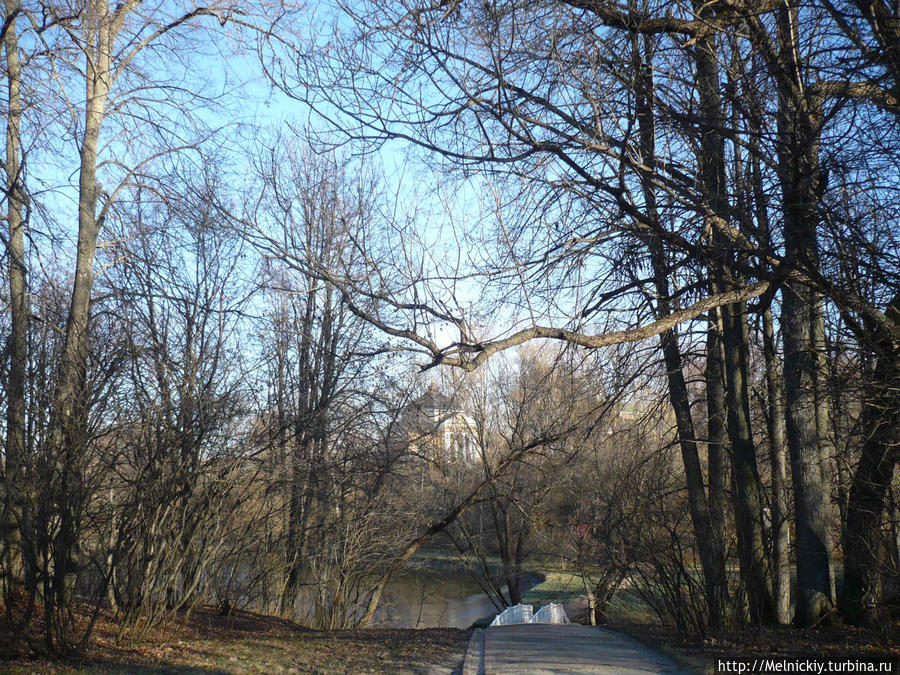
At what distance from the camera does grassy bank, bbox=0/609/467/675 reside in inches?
257

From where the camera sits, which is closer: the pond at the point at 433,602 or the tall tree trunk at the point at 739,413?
the tall tree trunk at the point at 739,413

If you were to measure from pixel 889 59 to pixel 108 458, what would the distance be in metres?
8.55

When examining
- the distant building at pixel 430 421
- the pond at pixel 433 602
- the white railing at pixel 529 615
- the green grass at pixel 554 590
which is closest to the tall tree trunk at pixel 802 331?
the white railing at pixel 529 615

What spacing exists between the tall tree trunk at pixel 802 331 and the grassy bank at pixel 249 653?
440cm

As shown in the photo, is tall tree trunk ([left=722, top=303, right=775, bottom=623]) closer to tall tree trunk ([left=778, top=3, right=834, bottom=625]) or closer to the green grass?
tall tree trunk ([left=778, top=3, right=834, bottom=625])

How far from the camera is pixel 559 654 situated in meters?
7.07

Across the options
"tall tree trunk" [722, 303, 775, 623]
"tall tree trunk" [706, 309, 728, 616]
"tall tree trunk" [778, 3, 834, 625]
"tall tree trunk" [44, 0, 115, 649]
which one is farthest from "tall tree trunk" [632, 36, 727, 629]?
"tall tree trunk" [44, 0, 115, 649]

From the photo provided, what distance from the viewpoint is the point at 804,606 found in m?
8.02

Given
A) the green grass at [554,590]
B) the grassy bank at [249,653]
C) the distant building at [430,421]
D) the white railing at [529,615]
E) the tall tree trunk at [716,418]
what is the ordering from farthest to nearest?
the green grass at [554,590] < the distant building at [430,421] < the white railing at [529,615] < the tall tree trunk at [716,418] < the grassy bank at [249,653]

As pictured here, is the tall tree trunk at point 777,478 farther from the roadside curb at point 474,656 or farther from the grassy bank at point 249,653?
the grassy bank at point 249,653

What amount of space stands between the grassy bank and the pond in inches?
262

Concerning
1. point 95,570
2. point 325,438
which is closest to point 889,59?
point 95,570

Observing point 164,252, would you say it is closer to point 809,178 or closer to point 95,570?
point 95,570

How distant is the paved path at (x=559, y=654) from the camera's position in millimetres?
6402
